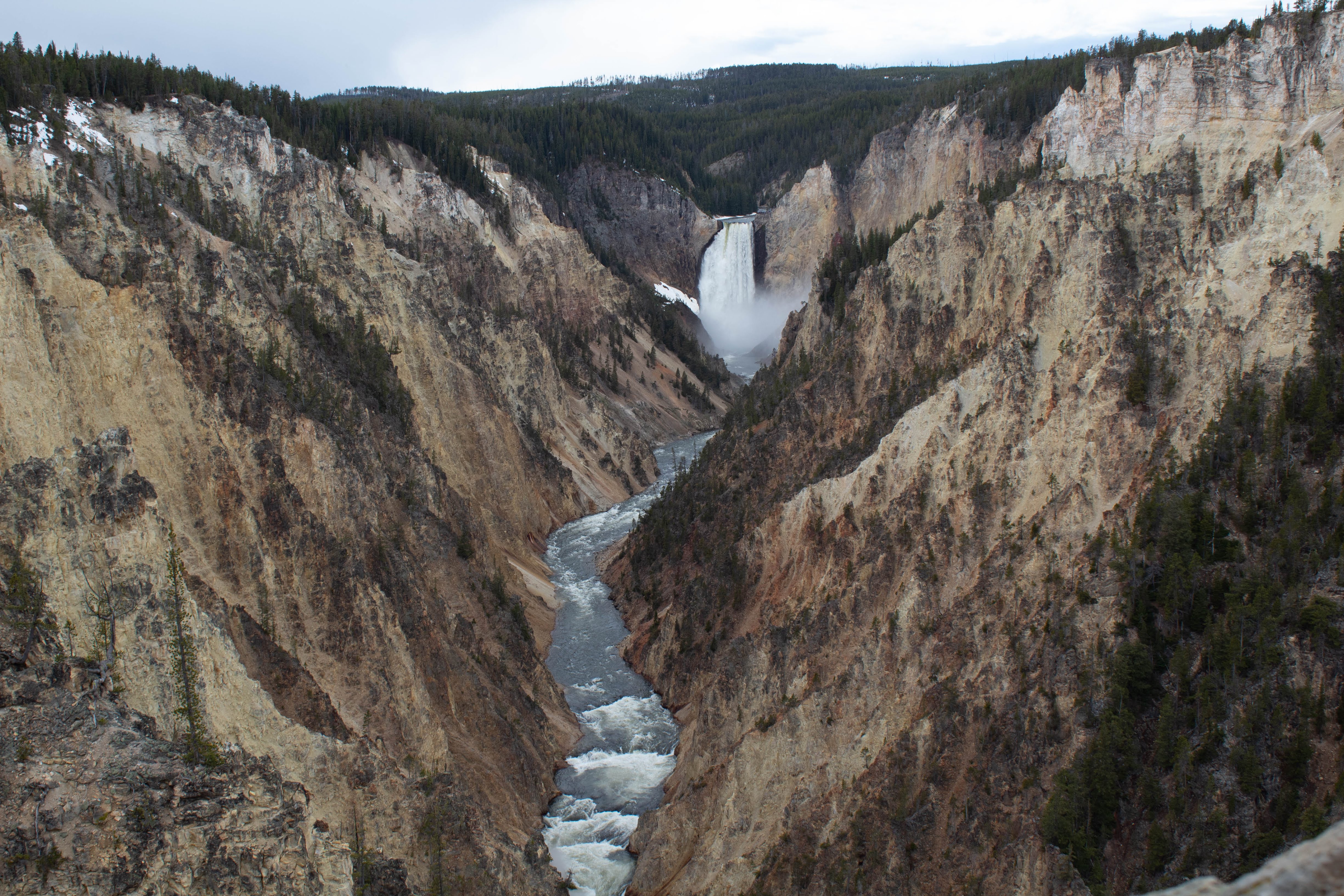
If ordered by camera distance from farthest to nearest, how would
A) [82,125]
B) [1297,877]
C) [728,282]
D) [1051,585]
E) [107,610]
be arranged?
[728,282], [82,125], [1051,585], [107,610], [1297,877]

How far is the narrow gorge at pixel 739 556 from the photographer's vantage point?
15.6 meters

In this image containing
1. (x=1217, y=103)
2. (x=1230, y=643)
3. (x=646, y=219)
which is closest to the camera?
(x=1230, y=643)

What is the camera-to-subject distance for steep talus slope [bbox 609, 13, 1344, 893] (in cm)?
1667

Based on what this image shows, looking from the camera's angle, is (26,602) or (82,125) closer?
(26,602)

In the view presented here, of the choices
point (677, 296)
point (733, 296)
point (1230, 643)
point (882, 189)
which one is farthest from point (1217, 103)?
point (733, 296)

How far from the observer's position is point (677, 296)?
11831 centimetres

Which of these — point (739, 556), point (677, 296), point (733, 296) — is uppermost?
point (677, 296)

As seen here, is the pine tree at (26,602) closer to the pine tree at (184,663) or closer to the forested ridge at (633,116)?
the pine tree at (184,663)

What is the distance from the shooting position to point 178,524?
2280 centimetres

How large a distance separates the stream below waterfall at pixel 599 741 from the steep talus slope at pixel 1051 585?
1.03 m

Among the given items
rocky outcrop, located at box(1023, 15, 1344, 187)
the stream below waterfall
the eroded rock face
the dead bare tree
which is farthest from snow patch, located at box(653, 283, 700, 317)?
the eroded rock face

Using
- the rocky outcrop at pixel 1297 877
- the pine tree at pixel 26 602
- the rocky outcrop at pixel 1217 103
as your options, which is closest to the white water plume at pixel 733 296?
the rocky outcrop at pixel 1217 103

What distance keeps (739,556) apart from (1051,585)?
17.8 meters

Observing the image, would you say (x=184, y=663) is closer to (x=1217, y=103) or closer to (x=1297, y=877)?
(x=1297, y=877)
